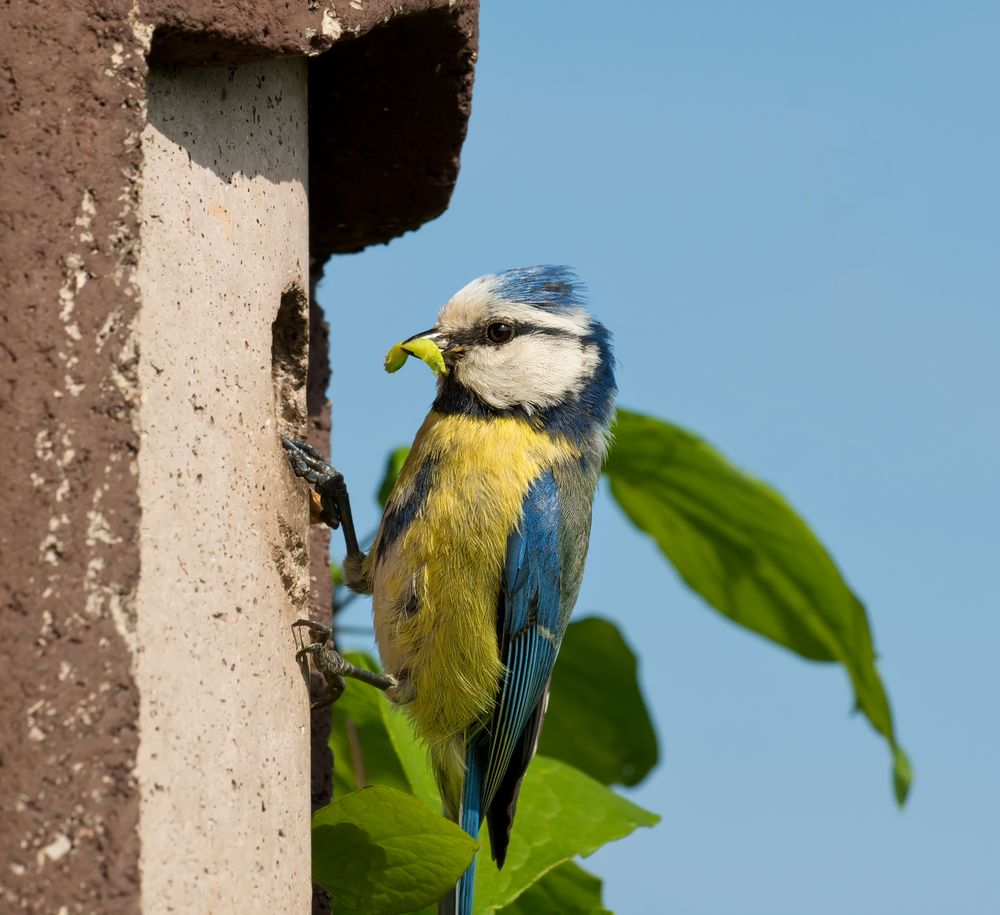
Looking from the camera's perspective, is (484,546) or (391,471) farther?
(391,471)

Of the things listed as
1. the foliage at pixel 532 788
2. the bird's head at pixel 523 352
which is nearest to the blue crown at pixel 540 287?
the bird's head at pixel 523 352

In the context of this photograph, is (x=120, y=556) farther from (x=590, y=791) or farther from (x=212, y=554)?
(x=590, y=791)

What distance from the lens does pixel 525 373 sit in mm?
3291

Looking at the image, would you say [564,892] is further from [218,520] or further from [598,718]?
[218,520]

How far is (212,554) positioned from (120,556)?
0.24m

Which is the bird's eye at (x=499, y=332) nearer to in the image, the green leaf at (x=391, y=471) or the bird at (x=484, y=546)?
the bird at (x=484, y=546)

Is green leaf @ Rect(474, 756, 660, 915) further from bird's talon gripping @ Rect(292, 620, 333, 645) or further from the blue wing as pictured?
bird's talon gripping @ Rect(292, 620, 333, 645)

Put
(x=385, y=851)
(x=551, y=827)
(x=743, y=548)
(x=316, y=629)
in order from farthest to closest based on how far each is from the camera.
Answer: (x=743, y=548)
(x=551, y=827)
(x=316, y=629)
(x=385, y=851)

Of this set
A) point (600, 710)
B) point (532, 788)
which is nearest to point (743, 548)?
point (600, 710)

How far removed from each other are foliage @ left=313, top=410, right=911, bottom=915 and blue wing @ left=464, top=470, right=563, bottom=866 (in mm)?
73

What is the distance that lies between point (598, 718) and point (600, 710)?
0.08 feet

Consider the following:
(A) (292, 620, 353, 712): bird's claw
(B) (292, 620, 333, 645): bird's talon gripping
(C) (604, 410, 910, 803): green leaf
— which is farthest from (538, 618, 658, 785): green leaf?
(B) (292, 620, 333, 645): bird's talon gripping

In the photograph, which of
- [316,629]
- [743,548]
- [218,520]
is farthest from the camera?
[743,548]

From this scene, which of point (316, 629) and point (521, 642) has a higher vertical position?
point (316, 629)
